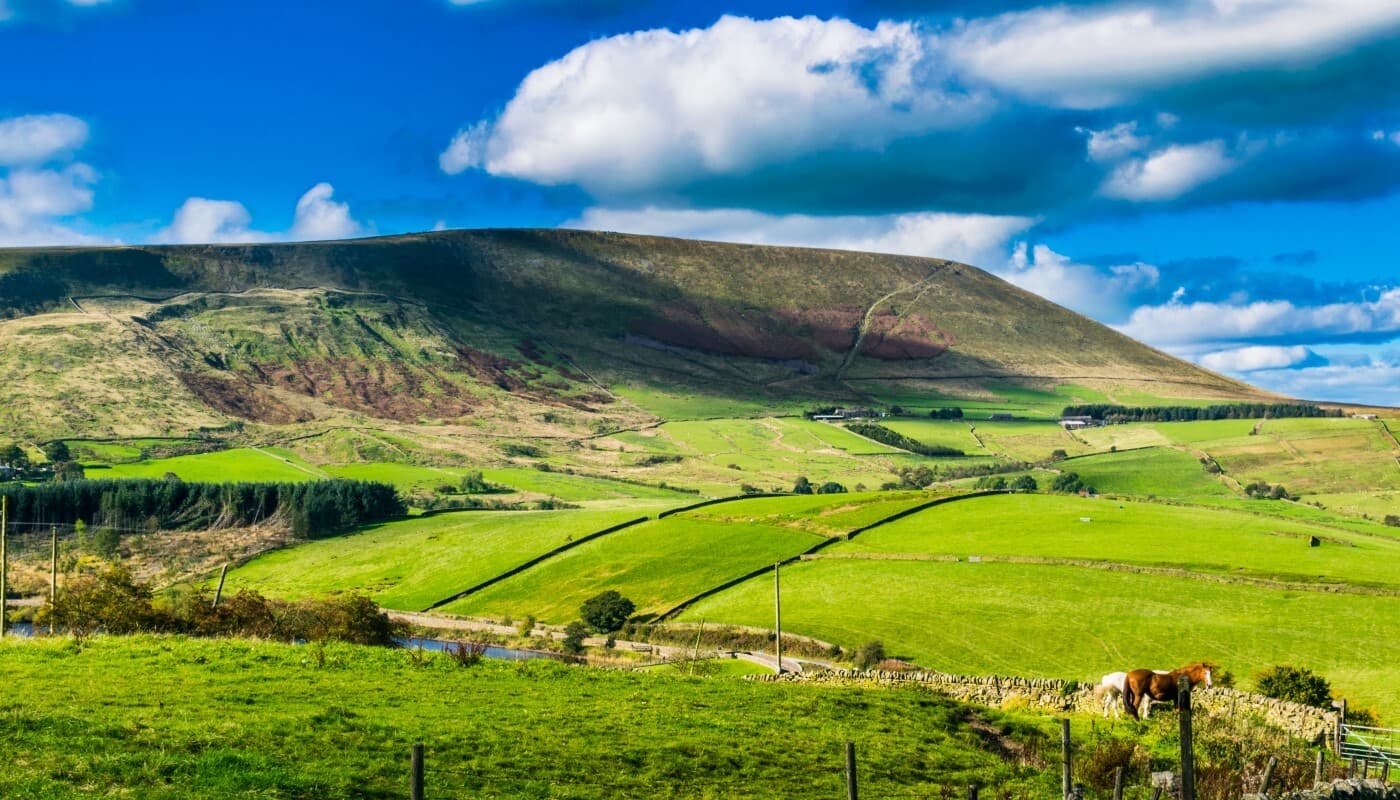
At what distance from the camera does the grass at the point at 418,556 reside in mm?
124188

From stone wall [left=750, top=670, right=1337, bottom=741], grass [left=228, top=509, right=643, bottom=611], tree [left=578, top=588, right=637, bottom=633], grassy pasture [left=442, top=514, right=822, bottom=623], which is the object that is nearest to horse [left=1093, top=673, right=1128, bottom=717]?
stone wall [left=750, top=670, right=1337, bottom=741]

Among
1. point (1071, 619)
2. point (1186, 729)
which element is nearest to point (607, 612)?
point (1071, 619)

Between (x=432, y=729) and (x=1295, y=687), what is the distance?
1555 inches

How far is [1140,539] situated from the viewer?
107 meters

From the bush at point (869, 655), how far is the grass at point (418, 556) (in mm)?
53345

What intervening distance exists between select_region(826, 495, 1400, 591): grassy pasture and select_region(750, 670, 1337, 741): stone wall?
54236mm

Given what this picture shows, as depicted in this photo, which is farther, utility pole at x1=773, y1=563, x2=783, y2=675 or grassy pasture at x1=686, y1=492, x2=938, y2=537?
grassy pasture at x1=686, y1=492, x2=938, y2=537

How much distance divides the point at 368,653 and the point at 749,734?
47.3 feet

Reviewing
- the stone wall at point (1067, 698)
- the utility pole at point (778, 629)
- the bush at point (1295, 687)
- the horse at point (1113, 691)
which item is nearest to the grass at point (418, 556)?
the utility pole at point (778, 629)

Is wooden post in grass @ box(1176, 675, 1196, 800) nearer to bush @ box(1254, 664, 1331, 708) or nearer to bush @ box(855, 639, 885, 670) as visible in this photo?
bush @ box(1254, 664, 1331, 708)

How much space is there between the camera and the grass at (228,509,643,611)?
124188 millimetres

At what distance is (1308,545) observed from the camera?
101438 millimetres

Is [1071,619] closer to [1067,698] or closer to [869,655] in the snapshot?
[869,655]

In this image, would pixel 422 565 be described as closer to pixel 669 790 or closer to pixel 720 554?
pixel 720 554
